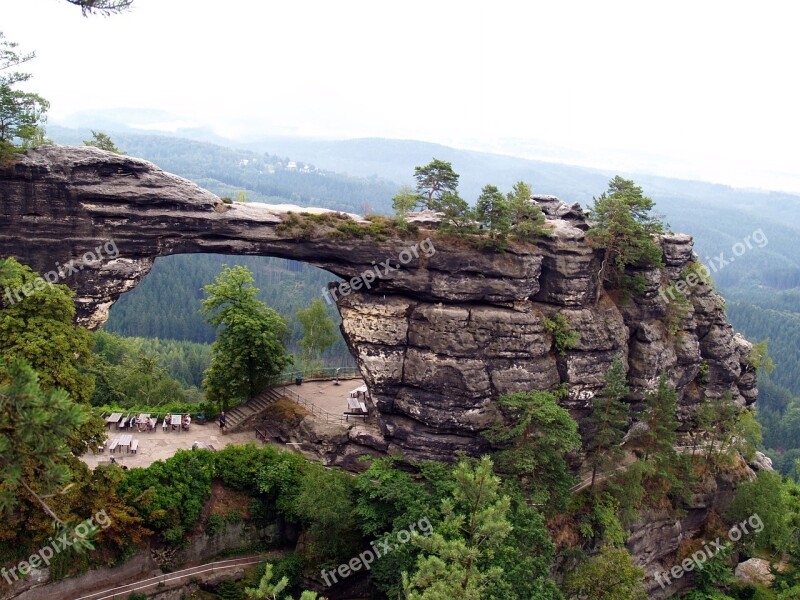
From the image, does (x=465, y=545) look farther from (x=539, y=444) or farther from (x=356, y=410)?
(x=356, y=410)

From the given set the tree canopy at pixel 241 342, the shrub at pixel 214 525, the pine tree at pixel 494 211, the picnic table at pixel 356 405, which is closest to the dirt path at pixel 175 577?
the shrub at pixel 214 525

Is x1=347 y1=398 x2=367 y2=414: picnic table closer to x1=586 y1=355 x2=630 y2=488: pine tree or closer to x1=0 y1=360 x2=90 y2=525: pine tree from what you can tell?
x1=586 y1=355 x2=630 y2=488: pine tree

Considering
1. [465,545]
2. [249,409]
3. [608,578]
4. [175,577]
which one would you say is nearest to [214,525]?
[175,577]

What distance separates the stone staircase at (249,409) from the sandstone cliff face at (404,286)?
7.58 m

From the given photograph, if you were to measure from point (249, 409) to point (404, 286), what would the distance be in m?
13.1

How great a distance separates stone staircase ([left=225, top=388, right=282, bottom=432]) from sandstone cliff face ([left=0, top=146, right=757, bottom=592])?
24.9 feet

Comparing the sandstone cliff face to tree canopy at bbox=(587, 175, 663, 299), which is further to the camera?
tree canopy at bbox=(587, 175, 663, 299)

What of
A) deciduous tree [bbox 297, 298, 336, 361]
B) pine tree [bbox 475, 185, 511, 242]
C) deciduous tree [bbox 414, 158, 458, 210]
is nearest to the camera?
pine tree [bbox 475, 185, 511, 242]

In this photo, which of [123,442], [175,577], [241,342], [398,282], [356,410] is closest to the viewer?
[175,577]

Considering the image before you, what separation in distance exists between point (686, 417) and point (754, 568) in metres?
12.7

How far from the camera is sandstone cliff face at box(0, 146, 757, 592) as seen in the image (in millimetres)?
28219

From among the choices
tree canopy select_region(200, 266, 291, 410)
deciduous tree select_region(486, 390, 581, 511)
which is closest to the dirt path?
tree canopy select_region(200, 266, 291, 410)

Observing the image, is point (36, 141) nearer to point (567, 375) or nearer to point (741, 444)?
point (567, 375)

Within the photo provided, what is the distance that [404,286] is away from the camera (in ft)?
104
